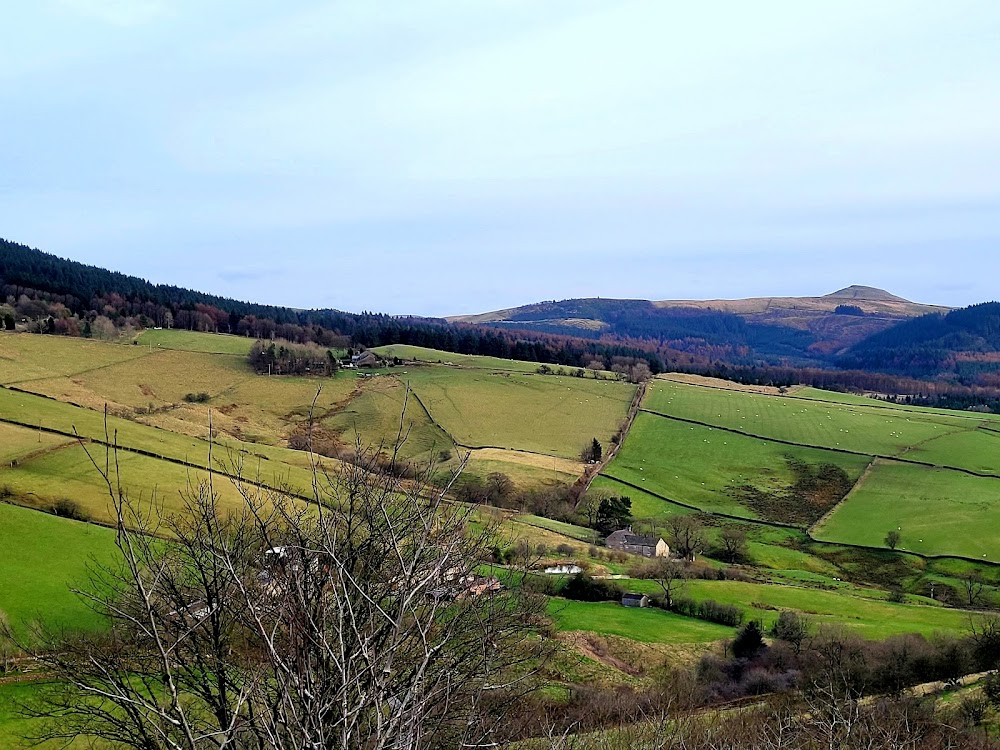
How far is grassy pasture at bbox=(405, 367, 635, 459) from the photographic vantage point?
92688mm

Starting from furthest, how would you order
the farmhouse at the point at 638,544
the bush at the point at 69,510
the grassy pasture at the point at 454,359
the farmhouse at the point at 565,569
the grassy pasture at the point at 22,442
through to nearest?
the grassy pasture at the point at 454,359 < the farmhouse at the point at 638,544 < the farmhouse at the point at 565,569 < the grassy pasture at the point at 22,442 < the bush at the point at 69,510

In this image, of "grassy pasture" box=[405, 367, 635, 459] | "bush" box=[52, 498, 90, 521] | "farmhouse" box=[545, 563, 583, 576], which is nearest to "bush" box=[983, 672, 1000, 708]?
"farmhouse" box=[545, 563, 583, 576]

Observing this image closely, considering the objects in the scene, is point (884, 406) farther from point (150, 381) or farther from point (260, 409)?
point (150, 381)

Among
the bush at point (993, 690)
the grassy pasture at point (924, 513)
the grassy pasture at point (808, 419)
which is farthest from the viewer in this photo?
the grassy pasture at point (808, 419)

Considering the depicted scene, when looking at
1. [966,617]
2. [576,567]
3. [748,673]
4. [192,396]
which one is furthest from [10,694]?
[192,396]

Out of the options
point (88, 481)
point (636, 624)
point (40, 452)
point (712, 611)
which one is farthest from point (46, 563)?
point (712, 611)

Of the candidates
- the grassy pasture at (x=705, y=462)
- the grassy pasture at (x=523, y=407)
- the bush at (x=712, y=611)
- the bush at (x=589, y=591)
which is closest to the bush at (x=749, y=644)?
the bush at (x=712, y=611)

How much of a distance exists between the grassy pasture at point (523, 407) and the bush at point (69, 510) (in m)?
48.1

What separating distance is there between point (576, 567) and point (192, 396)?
6642 cm

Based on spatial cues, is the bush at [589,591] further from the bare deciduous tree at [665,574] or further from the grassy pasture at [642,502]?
the grassy pasture at [642,502]

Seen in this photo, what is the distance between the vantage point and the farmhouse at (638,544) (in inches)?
2399

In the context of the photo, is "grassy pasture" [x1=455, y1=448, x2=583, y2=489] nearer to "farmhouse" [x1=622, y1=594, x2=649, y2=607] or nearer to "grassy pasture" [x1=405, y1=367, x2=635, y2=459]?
"grassy pasture" [x1=405, y1=367, x2=635, y2=459]

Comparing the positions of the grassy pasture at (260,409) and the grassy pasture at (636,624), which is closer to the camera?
the grassy pasture at (636,624)

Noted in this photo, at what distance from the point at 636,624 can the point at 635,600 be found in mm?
5691
